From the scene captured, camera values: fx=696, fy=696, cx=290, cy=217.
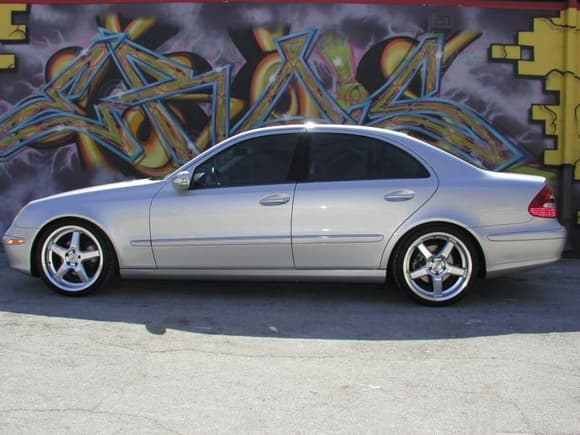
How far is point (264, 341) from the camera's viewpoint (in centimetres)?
473

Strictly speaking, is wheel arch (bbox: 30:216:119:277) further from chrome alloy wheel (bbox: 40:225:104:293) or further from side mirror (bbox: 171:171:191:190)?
side mirror (bbox: 171:171:191:190)

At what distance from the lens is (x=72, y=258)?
593cm

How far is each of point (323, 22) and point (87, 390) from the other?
6.33 metres

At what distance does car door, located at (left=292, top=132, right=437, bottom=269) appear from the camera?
5.57 meters

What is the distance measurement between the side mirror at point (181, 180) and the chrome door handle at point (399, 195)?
1638mm

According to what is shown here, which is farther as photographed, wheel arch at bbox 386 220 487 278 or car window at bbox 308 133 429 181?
car window at bbox 308 133 429 181

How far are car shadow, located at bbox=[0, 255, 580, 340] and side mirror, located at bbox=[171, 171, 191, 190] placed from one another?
96 cm

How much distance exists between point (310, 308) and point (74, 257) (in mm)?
2061

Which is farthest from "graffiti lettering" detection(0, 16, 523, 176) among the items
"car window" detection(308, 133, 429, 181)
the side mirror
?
the side mirror

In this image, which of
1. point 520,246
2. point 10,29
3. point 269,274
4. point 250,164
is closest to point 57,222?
point 250,164

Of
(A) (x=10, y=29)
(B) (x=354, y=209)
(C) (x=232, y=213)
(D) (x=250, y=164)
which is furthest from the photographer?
(A) (x=10, y=29)

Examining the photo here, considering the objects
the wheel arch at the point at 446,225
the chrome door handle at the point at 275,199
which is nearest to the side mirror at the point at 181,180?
the chrome door handle at the point at 275,199

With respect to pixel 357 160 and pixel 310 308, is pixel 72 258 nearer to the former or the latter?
pixel 310 308

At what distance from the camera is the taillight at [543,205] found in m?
5.61
